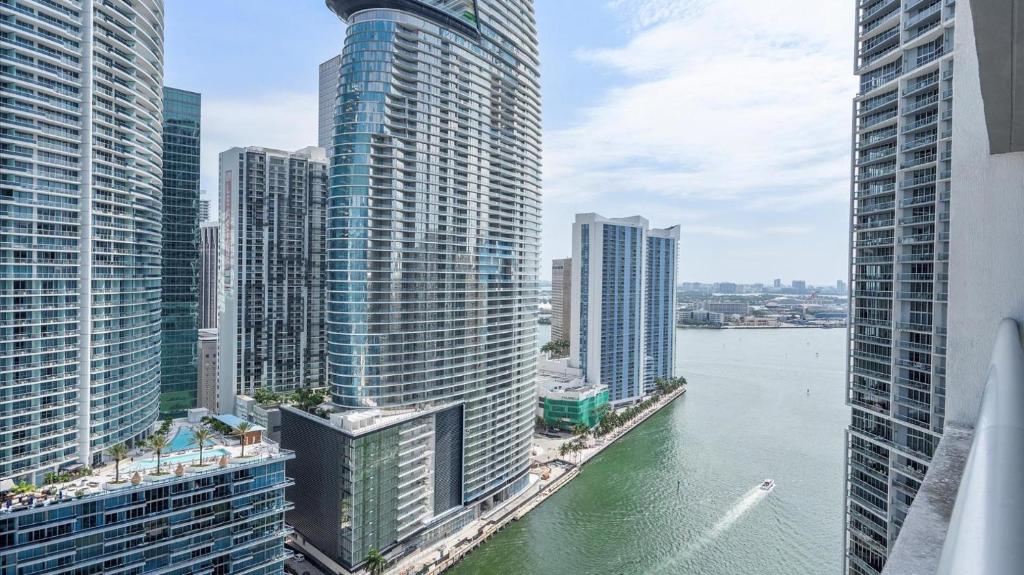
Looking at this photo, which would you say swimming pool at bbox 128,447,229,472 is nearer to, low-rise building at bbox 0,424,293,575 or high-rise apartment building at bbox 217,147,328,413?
low-rise building at bbox 0,424,293,575

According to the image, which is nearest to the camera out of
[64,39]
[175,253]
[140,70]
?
[64,39]

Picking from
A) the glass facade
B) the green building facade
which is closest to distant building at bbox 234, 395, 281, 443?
the glass facade

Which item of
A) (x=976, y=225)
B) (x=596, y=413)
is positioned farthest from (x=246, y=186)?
(x=976, y=225)

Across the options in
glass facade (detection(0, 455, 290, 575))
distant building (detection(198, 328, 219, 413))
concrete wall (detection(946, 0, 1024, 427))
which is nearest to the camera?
concrete wall (detection(946, 0, 1024, 427))

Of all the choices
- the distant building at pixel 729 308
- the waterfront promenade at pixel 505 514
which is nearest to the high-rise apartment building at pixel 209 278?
the waterfront promenade at pixel 505 514

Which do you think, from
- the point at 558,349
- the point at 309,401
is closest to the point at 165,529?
the point at 309,401

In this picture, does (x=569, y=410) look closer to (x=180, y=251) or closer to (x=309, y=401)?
(x=309, y=401)

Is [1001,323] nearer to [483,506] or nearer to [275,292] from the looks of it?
[483,506]
